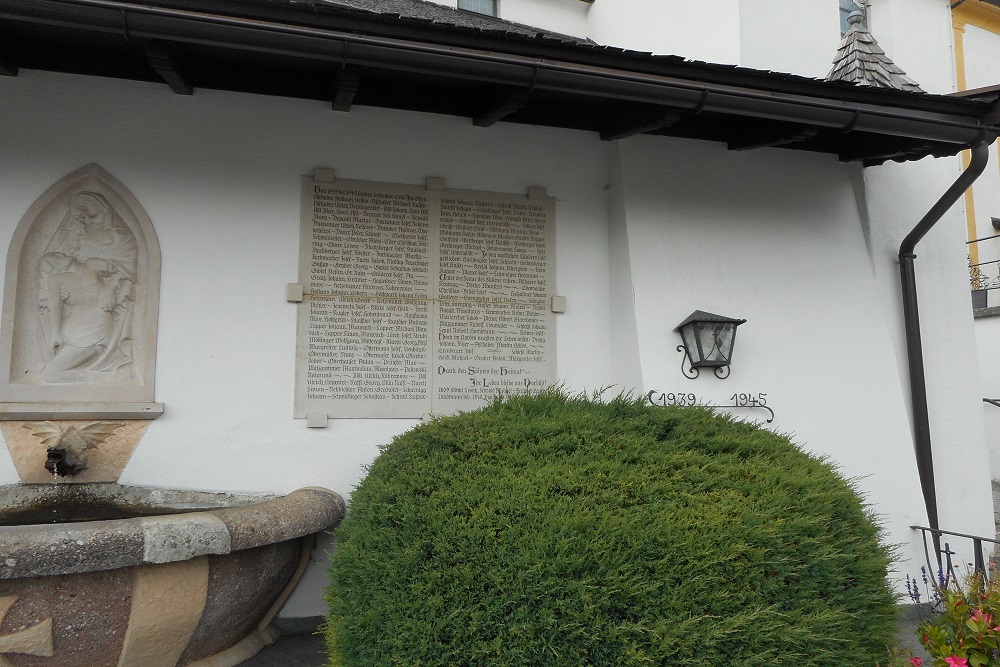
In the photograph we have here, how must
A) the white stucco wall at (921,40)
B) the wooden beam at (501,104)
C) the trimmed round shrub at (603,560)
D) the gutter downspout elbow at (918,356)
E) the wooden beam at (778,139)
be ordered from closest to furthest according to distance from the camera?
the trimmed round shrub at (603,560) → the wooden beam at (501,104) → the wooden beam at (778,139) → the gutter downspout elbow at (918,356) → the white stucco wall at (921,40)

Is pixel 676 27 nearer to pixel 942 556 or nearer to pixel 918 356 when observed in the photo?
pixel 918 356

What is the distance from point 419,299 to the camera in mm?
4152

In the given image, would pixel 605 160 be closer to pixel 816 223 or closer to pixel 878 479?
pixel 816 223

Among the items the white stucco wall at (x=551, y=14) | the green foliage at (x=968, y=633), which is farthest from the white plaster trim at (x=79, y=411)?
the white stucco wall at (x=551, y=14)

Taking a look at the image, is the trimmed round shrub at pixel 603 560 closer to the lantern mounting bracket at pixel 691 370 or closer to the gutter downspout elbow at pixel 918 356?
the lantern mounting bracket at pixel 691 370

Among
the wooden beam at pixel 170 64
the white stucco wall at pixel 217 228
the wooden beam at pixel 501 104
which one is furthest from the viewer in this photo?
the white stucco wall at pixel 217 228

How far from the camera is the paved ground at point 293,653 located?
3.44 m

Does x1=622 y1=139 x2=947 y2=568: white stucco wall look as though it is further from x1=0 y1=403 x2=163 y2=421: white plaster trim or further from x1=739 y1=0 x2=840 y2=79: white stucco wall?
x1=0 y1=403 x2=163 y2=421: white plaster trim

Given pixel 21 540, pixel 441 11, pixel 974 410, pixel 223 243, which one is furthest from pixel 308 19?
pixel 974 410

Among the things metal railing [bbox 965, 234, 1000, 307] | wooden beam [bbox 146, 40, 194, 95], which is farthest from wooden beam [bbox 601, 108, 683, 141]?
metal railing [bbox 965, 234, 1000, 307]

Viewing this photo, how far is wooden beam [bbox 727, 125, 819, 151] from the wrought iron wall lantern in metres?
1.09

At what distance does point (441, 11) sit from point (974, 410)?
5130 millimetres

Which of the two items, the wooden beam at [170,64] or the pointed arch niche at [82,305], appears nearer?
the wooden beam at [170,64]

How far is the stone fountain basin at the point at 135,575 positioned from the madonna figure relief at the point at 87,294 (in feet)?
2.16
